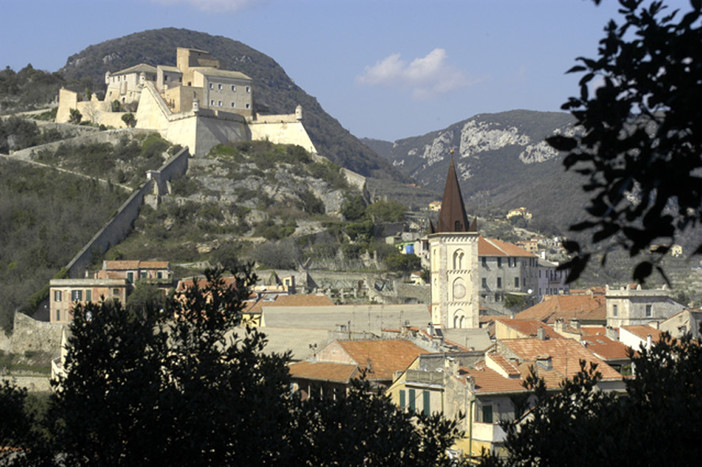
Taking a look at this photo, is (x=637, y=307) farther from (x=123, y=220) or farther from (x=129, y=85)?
(x=129, y=85)

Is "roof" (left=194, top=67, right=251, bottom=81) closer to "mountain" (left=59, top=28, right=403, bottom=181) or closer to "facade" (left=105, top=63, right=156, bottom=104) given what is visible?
"facade" (left=105, top=63, right=156, bottom=104)

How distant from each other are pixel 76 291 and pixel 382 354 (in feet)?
106

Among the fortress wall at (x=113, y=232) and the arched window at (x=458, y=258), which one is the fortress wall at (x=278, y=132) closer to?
the fortress wall at (x=113, y=232)

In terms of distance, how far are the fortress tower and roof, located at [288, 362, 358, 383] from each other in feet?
59.3

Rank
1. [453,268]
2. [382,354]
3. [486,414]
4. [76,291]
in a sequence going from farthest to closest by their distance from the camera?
[76,291] < [453,268] < [382,354] < [486,414]

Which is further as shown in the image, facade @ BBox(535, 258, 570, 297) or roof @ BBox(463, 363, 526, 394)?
facade @ BBox(535, 258, 570, 297)

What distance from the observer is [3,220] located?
72.8 m

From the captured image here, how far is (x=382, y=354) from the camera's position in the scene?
30.4m

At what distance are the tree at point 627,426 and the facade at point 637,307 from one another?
30.0m

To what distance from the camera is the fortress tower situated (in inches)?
1879

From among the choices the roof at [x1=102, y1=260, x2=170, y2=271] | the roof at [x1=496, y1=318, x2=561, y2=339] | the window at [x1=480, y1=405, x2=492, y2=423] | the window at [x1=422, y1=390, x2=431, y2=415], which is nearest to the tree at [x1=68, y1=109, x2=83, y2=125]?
the roof at [x1=102, y1=260, x2=170, y2=271]

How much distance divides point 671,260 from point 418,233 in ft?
109

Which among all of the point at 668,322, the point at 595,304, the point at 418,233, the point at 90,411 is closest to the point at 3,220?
the point at 418,233

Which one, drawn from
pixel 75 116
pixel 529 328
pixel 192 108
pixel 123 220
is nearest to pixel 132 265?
pixel 123 220
